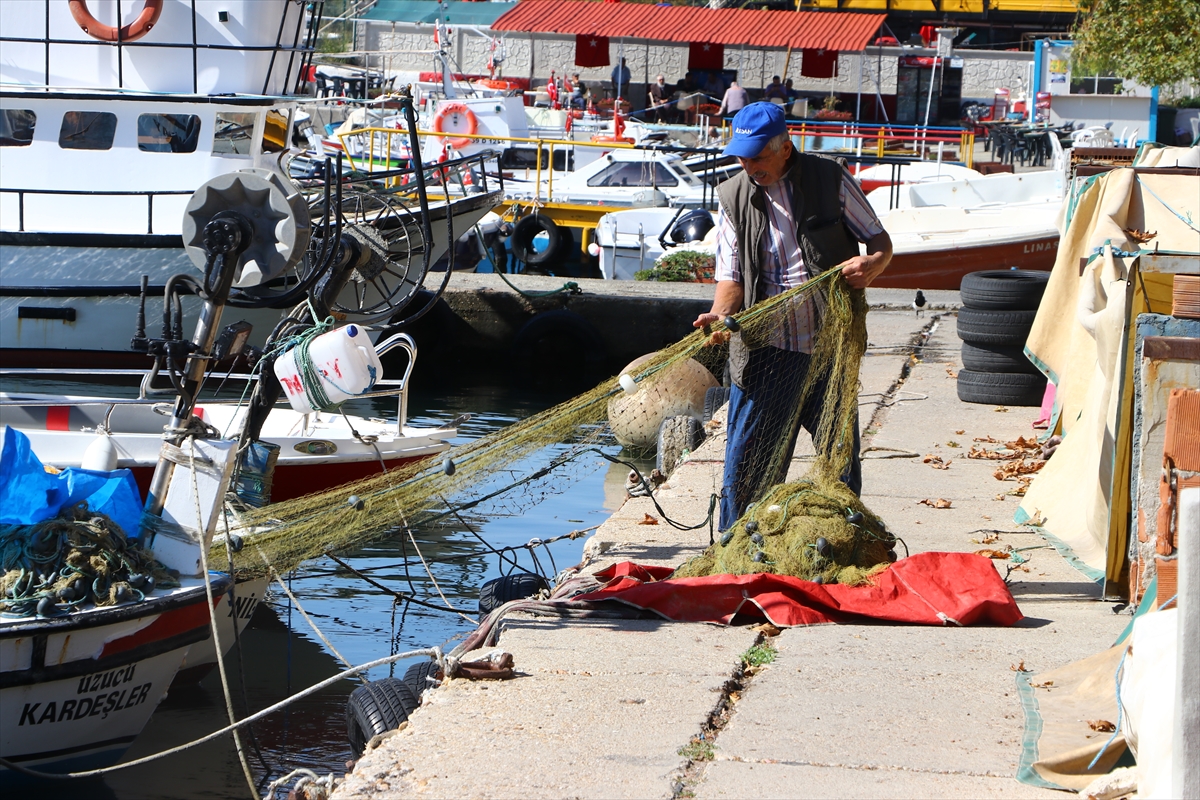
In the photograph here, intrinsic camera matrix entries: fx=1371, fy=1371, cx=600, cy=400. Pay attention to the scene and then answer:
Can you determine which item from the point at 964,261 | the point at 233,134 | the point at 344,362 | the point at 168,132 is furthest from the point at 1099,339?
the point at 964,261

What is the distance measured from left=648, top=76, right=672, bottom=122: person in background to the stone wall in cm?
115

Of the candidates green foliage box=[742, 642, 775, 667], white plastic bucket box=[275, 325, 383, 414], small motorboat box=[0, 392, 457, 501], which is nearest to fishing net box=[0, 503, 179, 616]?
white plastic bucket box=[275, 325, 383, 414]

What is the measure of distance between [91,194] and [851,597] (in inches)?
431

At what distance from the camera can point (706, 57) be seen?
4878 cm

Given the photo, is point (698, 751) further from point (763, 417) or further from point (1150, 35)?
point (1150, 35)

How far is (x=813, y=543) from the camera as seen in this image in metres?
5.47

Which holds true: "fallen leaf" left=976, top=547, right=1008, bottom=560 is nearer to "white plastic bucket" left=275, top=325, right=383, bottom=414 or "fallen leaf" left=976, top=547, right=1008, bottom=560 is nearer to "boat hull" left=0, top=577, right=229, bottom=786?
"white plastic bucket" left=275, top=325, right=383, bottom=414

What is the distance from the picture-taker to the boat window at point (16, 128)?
Answer: 14680 mm

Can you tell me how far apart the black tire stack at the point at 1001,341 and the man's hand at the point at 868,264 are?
4.14m

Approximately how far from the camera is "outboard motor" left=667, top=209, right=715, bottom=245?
23.0m

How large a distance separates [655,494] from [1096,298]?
2582 millimetres

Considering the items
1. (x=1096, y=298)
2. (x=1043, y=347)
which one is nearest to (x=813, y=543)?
(x=1096, y=298)

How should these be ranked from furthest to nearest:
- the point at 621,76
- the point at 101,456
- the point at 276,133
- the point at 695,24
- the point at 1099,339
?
the point at 695,24 → the point at 621,76 → the point at 276,133 → the point at 101,456 → the point at 1099,339

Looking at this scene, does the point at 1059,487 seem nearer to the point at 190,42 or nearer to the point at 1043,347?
the point at 1043,347
